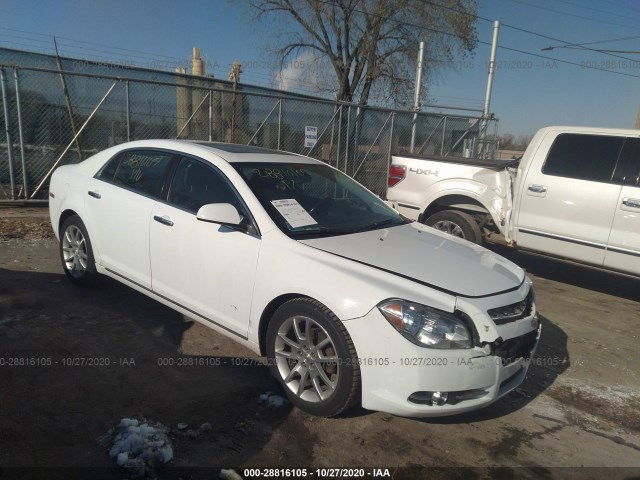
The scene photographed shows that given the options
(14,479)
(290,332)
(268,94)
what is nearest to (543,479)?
(290,332)

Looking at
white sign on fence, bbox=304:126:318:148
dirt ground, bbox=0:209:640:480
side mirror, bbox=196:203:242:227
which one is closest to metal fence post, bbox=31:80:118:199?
white sign on fence, bbox=304:126:318:148

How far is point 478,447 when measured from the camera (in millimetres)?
2850

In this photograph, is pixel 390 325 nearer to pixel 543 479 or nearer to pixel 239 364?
pixel 543 479

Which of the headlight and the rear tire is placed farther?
the rear tire

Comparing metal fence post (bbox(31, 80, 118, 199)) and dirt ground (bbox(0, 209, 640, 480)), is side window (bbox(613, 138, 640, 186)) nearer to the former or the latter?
dirt ground (bbox(0, 209, 640, 480))

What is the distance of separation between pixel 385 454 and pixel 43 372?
2300mm

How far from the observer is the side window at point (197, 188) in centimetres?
354

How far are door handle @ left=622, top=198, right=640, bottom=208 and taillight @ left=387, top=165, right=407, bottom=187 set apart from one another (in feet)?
9.13

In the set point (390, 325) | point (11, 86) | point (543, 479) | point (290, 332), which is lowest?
point (543, 479)

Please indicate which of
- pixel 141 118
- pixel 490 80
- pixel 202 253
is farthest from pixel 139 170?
pixel 490 80

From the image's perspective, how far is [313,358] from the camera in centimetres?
292

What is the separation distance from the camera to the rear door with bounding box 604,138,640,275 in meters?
5.25

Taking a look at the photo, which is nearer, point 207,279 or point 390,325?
point 390,325

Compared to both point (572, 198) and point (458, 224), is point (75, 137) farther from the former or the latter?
point (572, 198)
